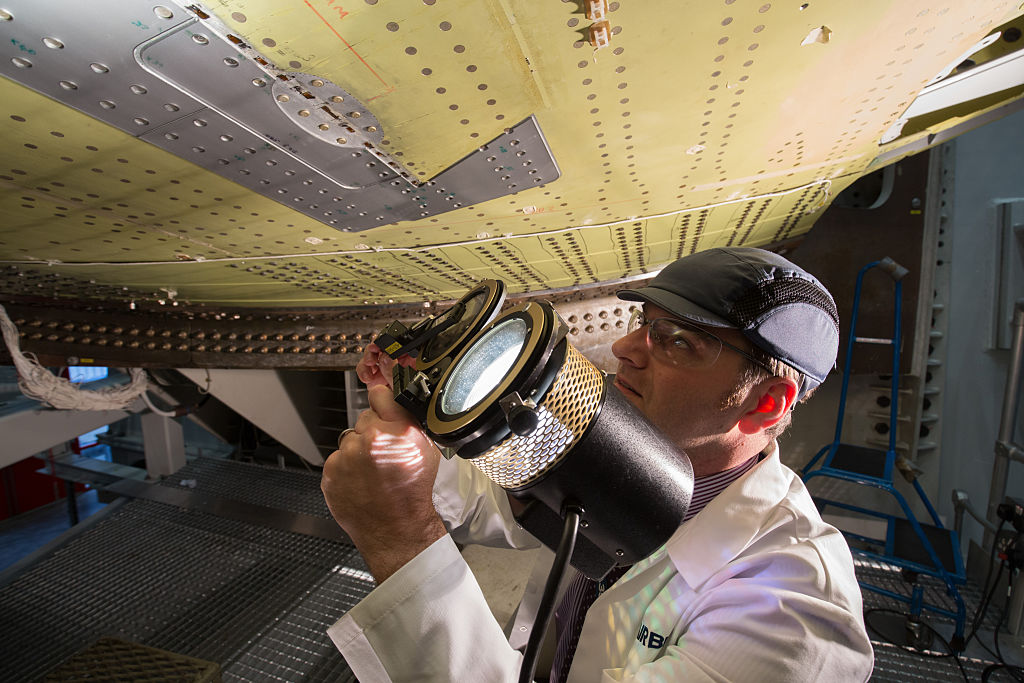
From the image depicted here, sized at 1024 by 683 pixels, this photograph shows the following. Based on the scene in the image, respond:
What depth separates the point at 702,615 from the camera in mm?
986

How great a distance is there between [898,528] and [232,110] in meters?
4.52

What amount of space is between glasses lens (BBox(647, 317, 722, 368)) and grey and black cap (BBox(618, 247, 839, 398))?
0.13 feet

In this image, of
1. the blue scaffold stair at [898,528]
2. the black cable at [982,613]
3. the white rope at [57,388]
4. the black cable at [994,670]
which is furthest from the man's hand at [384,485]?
the black cable at [982,613]

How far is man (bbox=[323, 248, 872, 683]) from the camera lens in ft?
2.74

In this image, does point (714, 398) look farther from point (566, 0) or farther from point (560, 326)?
point (566, 0)

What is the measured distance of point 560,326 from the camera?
73 cm

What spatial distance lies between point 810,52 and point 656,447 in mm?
1078

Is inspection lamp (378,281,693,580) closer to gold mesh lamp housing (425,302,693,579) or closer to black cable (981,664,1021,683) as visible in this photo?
gold mesh lamp housing (425,302,693,579)

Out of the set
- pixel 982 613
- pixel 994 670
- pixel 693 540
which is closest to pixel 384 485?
pixel 693 540

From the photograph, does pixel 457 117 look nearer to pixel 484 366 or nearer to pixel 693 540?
pixel 484 366

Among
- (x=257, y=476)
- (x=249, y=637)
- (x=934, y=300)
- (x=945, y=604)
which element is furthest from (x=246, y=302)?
(x=934, y=300)

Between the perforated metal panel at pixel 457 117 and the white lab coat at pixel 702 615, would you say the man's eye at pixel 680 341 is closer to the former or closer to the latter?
the white lab coat at pixel 702 615

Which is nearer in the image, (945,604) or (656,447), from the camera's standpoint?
(656,447)

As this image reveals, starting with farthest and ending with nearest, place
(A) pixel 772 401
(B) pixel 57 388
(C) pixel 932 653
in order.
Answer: (B) pixel 57 388
(C) pixel 932 653
(A) pixel 772 401
